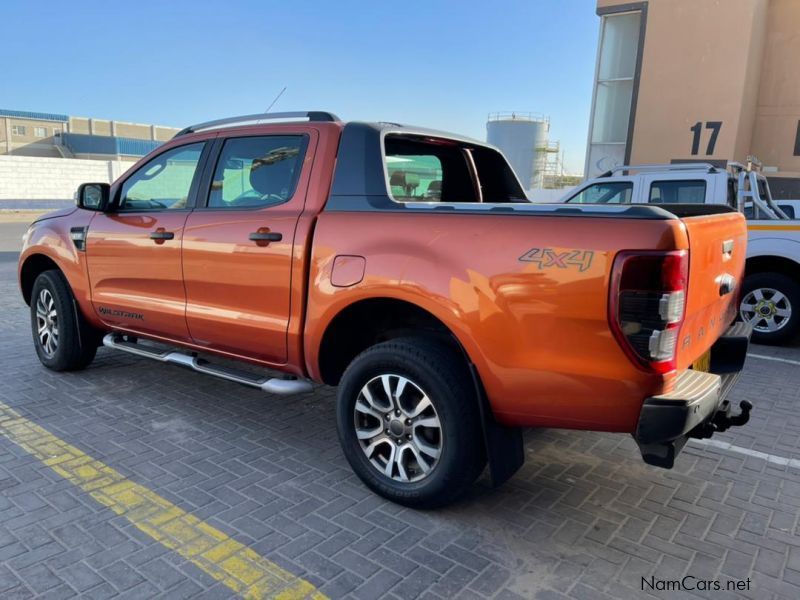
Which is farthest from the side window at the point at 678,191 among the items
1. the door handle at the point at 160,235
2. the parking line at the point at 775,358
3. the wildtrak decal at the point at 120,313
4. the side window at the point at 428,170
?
the wildtrak decal at the point at 120,313

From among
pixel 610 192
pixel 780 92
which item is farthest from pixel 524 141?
pixel 610 192

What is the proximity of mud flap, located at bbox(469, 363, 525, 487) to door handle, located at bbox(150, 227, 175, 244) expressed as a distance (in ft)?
7.69

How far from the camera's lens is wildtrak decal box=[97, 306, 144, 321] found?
445 cm

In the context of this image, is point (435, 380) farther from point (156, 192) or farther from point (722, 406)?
point (156, 192)

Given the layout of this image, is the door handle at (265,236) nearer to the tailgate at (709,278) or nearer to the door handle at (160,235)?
the door handle at (160,235)

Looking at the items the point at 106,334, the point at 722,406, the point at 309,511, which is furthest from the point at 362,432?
the point at 106,334

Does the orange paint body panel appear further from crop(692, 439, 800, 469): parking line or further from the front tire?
crop(692, 439, 800, 469): parking line

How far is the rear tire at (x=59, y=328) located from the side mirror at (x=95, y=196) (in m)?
0.83

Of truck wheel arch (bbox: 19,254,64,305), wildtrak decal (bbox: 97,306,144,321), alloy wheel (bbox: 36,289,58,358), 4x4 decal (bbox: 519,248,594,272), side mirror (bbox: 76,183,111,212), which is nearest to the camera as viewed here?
4x4 decal (bbox: 519,248,594,272)

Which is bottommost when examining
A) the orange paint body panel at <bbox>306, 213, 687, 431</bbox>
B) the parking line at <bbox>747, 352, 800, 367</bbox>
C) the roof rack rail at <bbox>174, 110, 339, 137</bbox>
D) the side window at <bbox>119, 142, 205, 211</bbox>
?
the parking line at <bbox>747, 352, 800, 367</bbox>

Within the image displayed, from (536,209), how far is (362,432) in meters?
1.50

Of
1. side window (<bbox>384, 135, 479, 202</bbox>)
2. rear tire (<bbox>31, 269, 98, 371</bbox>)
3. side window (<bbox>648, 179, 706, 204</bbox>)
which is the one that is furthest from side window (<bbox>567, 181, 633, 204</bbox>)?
rear tire (<bbox>31, 269, 98, 371</bbox>)

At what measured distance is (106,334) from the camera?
16.6ft

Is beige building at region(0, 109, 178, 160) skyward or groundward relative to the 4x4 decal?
skyward
